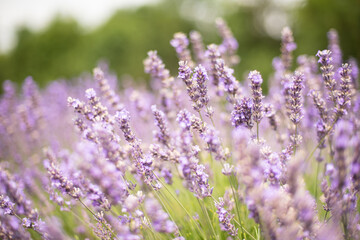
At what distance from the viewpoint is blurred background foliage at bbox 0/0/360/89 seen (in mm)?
Answer: 8812

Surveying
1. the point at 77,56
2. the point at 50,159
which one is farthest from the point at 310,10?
the point at 77,56

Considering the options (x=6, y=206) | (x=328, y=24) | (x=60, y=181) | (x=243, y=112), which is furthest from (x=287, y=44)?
(x=328, y=24)

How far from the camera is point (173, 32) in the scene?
15.2 metres

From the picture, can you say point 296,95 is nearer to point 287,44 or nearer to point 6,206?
point 287,44

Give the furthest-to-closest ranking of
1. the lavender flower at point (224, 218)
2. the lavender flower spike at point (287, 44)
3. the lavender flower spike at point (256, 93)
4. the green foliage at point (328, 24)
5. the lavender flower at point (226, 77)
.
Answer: the green foliage at point (328, 24) < the lavender flower spike at point (287, 44) < the lavender flower at point (226, 77) < the lavender flower spike at point (256, 93) < the lavender flower at point (224, 218)

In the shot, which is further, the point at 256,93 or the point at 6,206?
the point at 6,206

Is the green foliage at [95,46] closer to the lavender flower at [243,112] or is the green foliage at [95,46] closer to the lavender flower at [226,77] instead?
the lavender flower at [226,77]

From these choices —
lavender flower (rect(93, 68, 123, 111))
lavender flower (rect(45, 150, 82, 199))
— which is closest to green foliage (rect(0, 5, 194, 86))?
lavender flower (rect(93, 68, 123, 111))

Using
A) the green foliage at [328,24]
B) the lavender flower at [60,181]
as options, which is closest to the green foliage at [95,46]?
the green foliage at [328,24]

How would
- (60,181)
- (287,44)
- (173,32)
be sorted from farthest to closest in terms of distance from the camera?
(173,32)
(287,44)
(60,181)

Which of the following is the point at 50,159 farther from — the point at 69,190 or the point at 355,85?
the point at 355,85

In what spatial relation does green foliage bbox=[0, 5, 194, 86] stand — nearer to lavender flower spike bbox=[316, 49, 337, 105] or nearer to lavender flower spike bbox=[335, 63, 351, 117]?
lavender flower spike bbox=[316, 49, 337, 105]

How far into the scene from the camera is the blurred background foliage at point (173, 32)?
8.81m

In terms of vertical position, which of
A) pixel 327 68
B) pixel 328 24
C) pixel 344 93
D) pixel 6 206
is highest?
pixel 328 24
